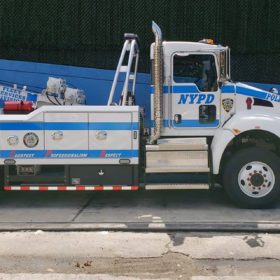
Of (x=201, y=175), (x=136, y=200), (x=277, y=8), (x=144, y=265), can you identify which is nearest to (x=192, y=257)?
(x=144, y=265)

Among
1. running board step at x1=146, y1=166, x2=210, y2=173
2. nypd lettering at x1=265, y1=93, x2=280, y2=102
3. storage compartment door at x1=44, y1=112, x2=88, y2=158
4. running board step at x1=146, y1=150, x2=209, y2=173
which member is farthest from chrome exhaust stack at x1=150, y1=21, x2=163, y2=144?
nypd lettering at x1=265, y1=93, x2=280, y2=102

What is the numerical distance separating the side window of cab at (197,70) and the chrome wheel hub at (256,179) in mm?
1400

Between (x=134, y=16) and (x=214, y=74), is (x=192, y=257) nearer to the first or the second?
(x=214, y=74)

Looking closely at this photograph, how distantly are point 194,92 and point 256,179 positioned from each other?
1718 millimetres

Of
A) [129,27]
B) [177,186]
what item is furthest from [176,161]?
[129,27]

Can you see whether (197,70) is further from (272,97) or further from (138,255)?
(138,255)

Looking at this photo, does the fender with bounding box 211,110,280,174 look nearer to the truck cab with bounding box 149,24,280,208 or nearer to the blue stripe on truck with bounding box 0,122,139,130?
the truck cab with bounding box 149,24,280,208

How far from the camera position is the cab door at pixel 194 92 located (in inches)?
314

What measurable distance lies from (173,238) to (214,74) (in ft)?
9.68

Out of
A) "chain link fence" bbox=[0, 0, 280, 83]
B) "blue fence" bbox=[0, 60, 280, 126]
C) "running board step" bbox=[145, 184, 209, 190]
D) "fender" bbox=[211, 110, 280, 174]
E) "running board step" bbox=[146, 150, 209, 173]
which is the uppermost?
"chain link fence" bbox=[0, 0, 280, 83]

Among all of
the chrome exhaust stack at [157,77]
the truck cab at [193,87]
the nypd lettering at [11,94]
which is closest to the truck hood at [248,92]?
the truck cab at [193,87]

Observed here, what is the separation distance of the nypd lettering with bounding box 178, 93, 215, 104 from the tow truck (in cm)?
2

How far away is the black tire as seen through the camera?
7.77 m

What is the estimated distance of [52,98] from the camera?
919cm
